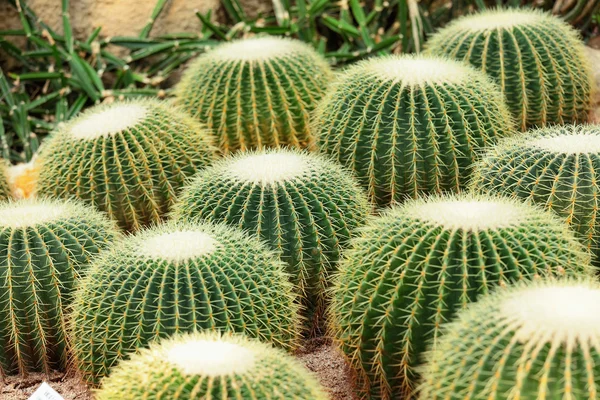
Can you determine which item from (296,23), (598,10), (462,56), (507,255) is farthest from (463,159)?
(598,10)

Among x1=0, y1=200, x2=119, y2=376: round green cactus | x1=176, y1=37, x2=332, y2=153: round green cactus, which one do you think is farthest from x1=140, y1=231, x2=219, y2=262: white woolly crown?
x1=176, y1=37, x2=332, y2=153: round green cactus

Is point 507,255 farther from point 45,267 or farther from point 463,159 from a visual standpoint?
point 45,267

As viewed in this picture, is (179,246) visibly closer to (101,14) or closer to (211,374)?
(211,374)

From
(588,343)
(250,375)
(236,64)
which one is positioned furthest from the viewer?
(236,64)

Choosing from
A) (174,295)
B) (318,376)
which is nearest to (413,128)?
(318,376)

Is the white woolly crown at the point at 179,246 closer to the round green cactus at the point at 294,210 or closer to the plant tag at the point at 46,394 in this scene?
the round green cactus at the point at 294,210

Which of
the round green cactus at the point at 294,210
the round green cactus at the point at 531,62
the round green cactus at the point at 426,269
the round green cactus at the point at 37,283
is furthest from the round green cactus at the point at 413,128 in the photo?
the round green cactus at the point at 37,283

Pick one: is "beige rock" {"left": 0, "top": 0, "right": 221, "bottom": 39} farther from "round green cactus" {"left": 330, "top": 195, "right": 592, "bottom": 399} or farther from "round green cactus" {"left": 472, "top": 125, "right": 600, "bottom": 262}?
"round green cactus" {"left": 330, "top": 195, "right": 592, "bottom": 399}
